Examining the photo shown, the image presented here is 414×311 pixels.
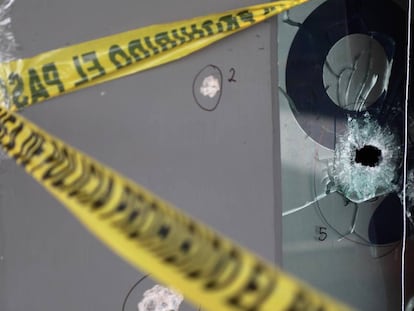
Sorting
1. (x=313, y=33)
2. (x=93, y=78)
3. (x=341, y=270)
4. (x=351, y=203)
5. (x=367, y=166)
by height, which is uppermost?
(x=313, y=33)

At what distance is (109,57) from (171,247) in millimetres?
1143

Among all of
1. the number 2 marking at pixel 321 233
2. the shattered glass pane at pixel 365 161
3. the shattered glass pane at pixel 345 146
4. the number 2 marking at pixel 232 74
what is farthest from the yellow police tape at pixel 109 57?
the number 2 marking at pixel 321 233

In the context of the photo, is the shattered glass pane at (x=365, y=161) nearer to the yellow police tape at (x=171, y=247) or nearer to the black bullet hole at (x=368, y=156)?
the black bullet hole at (x=368, y=156)

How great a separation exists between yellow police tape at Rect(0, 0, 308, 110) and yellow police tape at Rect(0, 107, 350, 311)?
0.66 m

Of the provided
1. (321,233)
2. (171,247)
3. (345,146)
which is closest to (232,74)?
(345,146)

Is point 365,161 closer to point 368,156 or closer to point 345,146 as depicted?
point 368,156

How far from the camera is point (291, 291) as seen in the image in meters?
0.77

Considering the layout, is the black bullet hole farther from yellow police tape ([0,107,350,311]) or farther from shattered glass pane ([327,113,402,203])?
yellow police tape ([0,107,350,311])

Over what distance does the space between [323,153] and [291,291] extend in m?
2.09

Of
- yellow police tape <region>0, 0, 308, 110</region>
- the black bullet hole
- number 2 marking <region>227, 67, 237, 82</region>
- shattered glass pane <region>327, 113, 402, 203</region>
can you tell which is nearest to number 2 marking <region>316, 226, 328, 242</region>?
shattered glass pane <region>327, 113, 402, 203</region>

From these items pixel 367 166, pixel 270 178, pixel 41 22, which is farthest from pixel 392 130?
pixel 41 22

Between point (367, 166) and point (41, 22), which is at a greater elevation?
point (41, 22)

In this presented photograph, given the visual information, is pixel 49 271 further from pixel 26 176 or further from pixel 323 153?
pixel 323 153

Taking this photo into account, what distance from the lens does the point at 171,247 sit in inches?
34.0
